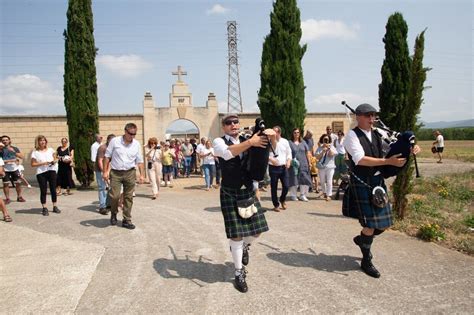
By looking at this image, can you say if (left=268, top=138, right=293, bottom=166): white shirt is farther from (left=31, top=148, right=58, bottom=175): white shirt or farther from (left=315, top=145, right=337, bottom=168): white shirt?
(left=31, top=148, right=58, bottom=175): white shirt

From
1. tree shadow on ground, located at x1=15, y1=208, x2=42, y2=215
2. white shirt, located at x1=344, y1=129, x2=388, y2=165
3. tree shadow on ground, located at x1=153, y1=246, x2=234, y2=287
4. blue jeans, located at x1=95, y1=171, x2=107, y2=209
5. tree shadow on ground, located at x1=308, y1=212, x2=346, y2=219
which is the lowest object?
tree shadow on ground, located at x1=15, y1=208, x2=42, y2=215

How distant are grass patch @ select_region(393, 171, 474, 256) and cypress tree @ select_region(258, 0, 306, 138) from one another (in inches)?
219

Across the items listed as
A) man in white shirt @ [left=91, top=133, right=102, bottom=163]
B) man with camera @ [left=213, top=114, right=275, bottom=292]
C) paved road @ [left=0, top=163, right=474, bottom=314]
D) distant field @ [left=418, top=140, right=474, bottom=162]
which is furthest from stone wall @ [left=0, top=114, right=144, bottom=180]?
distant field @ [left=418, top=140, right=474, bottom=162]

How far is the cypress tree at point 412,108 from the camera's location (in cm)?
633

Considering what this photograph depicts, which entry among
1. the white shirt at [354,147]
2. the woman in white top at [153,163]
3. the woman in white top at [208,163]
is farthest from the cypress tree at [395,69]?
the white shirt at [354,147]

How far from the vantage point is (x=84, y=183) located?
13180 millimetres

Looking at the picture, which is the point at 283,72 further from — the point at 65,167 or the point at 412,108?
the point at 65,167

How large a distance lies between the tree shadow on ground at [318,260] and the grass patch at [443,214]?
5.80 ft

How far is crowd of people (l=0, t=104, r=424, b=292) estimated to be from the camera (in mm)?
3951

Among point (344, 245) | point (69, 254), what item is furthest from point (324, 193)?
point (69, 254)

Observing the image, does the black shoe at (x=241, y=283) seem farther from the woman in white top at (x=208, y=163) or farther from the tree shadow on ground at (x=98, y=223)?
the woman in white top at (x=208, y=163)

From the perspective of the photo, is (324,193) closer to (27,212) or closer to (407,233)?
(407,233)

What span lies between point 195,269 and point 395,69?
512 inches

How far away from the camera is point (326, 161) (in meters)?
9.45
